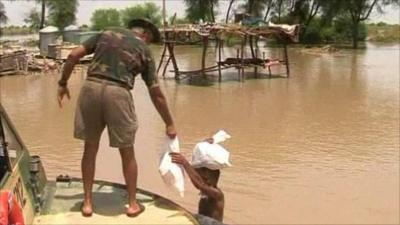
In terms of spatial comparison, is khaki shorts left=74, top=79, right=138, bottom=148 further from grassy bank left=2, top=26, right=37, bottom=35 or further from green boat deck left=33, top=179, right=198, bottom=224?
grassy bank left=2, top=26, right=37, bottom=35

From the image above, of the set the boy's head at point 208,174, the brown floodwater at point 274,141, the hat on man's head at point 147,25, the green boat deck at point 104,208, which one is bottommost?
the brown floodwater at point 274,141

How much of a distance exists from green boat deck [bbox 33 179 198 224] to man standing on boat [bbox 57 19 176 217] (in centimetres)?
7

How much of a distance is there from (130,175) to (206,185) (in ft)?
1.69

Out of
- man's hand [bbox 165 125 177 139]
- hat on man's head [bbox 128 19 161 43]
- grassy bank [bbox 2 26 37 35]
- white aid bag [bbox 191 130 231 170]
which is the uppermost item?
hat on man's head [bbox 128 19 161 43]

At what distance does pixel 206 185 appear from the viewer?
14.0 ft

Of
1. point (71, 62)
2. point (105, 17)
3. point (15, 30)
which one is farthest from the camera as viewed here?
point (15, 30)

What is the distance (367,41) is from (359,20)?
584 centimetres

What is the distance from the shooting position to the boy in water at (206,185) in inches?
161

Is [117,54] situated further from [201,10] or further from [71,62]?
[201,10]

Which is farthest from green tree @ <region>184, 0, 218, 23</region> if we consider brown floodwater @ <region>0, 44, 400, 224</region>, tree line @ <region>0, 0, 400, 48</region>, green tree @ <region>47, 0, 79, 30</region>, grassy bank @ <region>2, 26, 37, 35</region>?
brown floodwater @ <region>0, 44, 400, 224</region>

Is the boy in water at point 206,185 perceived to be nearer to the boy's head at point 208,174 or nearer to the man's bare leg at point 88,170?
the boy's head at point 208,174

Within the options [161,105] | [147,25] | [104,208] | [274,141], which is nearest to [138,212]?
[104,208]

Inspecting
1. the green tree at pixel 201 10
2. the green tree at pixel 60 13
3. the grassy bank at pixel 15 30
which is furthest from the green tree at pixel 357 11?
the grassy bank at pixel 15 30

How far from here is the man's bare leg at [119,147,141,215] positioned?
3928 millimetres
